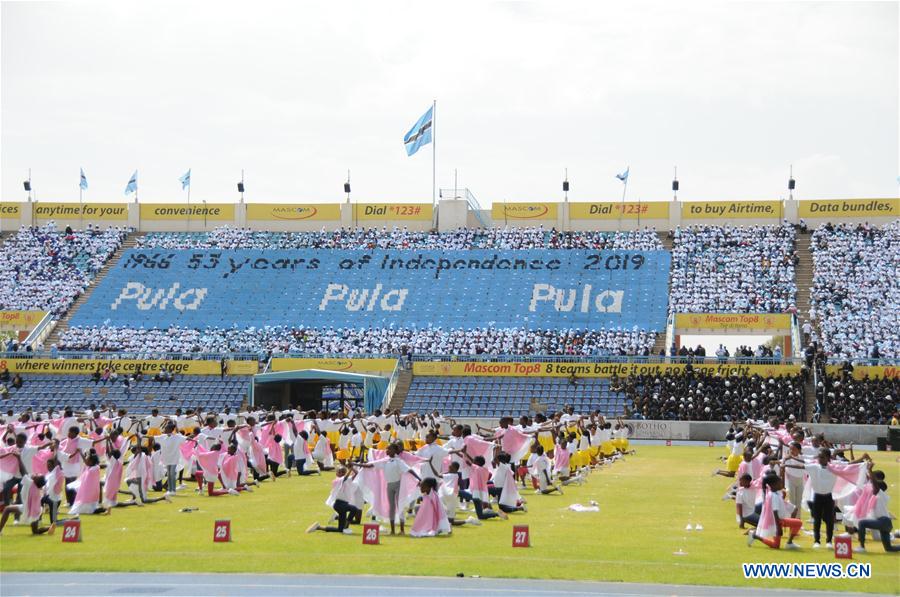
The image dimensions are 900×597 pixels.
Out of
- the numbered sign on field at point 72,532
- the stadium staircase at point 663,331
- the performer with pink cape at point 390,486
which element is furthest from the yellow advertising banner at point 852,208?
the numbered sign on field at point 72,532

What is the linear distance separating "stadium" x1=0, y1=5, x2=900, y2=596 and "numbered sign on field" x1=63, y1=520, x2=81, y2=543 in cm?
7

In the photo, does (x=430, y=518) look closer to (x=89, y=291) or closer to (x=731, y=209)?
(x=89, y=291)

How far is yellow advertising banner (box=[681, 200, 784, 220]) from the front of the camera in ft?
255

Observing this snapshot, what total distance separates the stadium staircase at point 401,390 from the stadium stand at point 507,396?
0.30m

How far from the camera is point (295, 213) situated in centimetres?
8388

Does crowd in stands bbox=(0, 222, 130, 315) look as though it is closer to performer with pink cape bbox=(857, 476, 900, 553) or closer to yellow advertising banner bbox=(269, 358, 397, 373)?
yellow advertising banner bbox=(269, 358, 397, 373)

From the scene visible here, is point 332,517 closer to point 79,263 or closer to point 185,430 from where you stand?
point 185,430

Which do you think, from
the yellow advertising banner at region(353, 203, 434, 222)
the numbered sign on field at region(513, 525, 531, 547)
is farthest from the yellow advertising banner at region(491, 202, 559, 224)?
the numbered sign on field at region(513, 525, 531, 547)

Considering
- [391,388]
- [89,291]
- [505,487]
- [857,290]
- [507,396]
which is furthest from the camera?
[89,291]

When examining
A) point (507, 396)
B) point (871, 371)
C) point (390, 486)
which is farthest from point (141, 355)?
point (390, 486)

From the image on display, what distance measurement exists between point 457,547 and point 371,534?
163 cm

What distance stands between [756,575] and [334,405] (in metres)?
54.1

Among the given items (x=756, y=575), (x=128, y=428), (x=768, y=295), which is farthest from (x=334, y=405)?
(x=756, y=575)

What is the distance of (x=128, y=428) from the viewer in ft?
134
